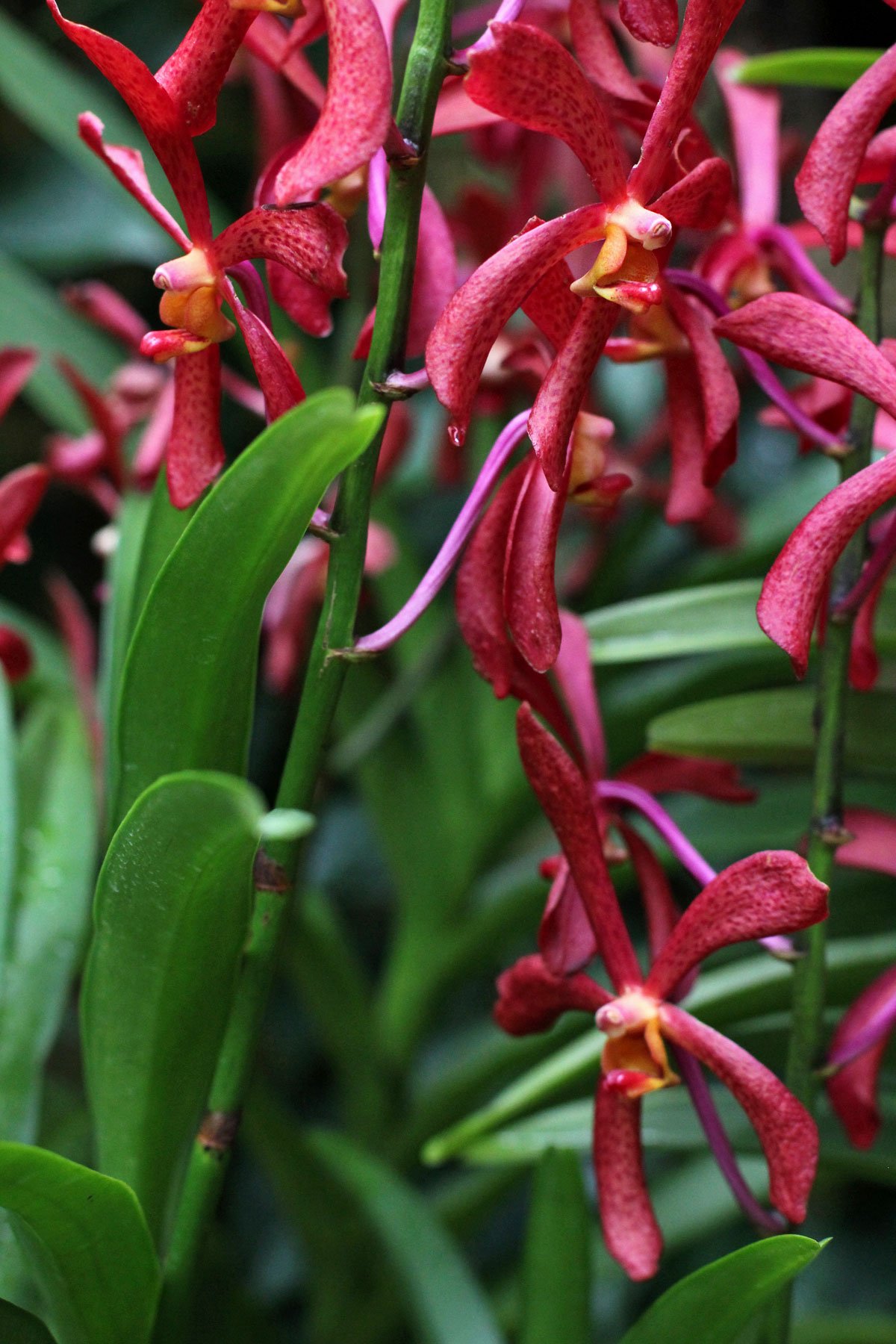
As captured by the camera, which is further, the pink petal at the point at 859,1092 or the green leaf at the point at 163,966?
the pink petal at the point at 859,1092

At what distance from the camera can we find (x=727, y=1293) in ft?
1.12

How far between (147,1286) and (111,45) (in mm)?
361

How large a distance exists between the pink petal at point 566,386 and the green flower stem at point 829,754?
126mm

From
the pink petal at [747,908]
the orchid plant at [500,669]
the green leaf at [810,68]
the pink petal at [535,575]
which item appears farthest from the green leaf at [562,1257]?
the green leaf at [810,68]

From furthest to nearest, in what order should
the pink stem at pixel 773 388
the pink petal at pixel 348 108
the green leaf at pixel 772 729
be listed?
the green leaf at pixel 772 729 → the pink stem at pixel 773 388 → the pink petal at pixel 348 108

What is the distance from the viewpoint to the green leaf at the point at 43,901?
18.4 inches

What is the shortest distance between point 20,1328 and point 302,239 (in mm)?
333

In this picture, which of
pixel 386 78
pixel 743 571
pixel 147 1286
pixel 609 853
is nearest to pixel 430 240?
pixel 386 78

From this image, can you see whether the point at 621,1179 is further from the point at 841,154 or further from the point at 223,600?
the point at 841,154

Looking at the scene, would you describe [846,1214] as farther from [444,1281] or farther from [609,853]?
[609,853]

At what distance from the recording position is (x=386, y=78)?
285 mm

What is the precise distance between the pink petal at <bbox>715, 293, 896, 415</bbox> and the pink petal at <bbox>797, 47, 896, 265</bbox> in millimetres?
39

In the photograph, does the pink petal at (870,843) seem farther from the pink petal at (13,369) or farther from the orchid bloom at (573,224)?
the pink petal at (13,369)

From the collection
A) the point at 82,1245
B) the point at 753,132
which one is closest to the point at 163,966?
the point at 82,1245
